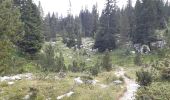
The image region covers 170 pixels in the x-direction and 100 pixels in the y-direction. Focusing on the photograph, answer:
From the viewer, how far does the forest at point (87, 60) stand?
87.6 ft

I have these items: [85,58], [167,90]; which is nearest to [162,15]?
[85,58]

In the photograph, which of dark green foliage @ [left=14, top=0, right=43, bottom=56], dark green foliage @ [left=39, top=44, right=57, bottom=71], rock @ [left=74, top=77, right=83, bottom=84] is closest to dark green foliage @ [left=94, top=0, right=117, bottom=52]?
dark green foliage @ [left=14, top=0, right=43, bottom=56]

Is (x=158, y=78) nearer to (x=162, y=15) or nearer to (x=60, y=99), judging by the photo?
(x=60, y=99)

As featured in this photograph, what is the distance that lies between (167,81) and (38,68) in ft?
99.0

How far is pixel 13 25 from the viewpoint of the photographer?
28.7 meters

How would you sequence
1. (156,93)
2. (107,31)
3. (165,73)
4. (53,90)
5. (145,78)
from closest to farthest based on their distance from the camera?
(156,93), (165,73), (145,78), (53,90), (107,31)

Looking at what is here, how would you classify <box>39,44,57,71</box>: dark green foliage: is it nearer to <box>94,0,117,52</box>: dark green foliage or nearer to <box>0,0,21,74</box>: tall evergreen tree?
<box>0,0,21,74</box>: tall evergreen tree

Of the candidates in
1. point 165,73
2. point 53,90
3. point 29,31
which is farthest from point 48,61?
point 165,73

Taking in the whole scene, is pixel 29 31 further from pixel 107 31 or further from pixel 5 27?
pixel 107 31

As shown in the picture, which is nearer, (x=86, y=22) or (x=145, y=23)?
(x=145, y=23)

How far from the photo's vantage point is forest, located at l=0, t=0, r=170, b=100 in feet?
87.6

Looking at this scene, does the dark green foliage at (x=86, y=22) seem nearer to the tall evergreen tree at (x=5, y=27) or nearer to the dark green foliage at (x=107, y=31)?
the dark green foliage at (x=107, y=31)

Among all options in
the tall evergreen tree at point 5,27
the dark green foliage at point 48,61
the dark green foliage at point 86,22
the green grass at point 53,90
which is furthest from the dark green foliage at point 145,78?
the dark green foliage at point 86,22

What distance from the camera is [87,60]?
80.9 meters
